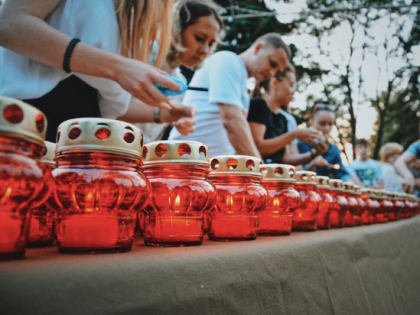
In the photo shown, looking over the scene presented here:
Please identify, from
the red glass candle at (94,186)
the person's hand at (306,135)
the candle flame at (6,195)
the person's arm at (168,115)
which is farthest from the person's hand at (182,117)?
the person's hand at (306,135)

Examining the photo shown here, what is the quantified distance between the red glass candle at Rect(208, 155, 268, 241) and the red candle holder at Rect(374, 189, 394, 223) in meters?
1.32

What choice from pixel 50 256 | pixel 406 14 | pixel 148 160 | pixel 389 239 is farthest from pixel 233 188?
pixel 406 14

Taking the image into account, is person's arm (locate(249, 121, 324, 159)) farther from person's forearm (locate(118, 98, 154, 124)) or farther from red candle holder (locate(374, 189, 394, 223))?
person's forearm (locate(118, 98, 154, 124))

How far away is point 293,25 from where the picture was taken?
11.0 m

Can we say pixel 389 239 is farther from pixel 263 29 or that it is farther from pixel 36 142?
pixel 263 29

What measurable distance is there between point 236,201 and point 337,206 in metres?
0.73

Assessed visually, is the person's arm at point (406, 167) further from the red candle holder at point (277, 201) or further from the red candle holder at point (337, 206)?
the red candle holder at point (277, 201)

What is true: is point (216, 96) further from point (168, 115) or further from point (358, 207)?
point (358, 207)

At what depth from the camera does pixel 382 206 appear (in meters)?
1.98

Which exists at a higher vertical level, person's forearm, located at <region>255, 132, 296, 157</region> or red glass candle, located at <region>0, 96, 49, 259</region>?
person's forearm, located at <region>255, 132, 296, 157</region>

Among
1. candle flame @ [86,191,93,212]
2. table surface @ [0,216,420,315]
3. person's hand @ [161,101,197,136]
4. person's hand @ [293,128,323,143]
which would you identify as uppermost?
person's hand @ [293,128,323,143]

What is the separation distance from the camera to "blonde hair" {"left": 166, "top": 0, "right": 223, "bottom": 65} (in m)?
2.06

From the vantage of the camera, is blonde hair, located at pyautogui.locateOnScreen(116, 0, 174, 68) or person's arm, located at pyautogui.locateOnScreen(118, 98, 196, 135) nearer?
blonde hair, located at pyautogui.locateOnScreen(116, 0, 174, 68)

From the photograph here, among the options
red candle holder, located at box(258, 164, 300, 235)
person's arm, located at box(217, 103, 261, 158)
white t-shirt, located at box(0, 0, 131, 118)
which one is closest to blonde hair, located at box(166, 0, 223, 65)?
person's arm, located at box(217, 103, 261, 158)
